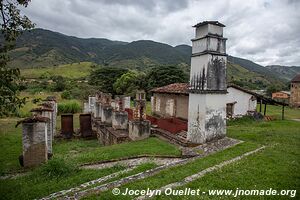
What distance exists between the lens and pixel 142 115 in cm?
1518

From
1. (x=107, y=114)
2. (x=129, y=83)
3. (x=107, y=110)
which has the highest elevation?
(x=129, y=83)

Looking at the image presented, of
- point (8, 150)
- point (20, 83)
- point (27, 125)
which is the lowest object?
point (8, 150)

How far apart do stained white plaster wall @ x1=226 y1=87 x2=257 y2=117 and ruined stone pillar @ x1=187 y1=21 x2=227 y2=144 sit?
10.3 meters

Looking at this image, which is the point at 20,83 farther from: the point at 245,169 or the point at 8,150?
the point at 8,150

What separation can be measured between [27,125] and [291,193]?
997 cm

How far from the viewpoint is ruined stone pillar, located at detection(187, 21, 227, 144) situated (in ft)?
41.2

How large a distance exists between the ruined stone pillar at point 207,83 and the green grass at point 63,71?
67614mm

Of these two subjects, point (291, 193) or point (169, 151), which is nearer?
point (291, 193)

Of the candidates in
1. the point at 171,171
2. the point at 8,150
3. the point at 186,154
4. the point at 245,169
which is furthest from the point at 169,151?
the point at 8,150

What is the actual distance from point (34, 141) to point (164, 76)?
35063mm

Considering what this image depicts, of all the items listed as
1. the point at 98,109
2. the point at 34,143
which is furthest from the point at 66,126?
the point at 34,143

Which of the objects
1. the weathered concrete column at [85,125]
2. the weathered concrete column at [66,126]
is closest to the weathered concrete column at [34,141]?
the weathered concrete column at [66,126]

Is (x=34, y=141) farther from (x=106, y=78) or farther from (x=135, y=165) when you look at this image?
(x=106, y=78)

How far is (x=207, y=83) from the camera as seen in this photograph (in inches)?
494
